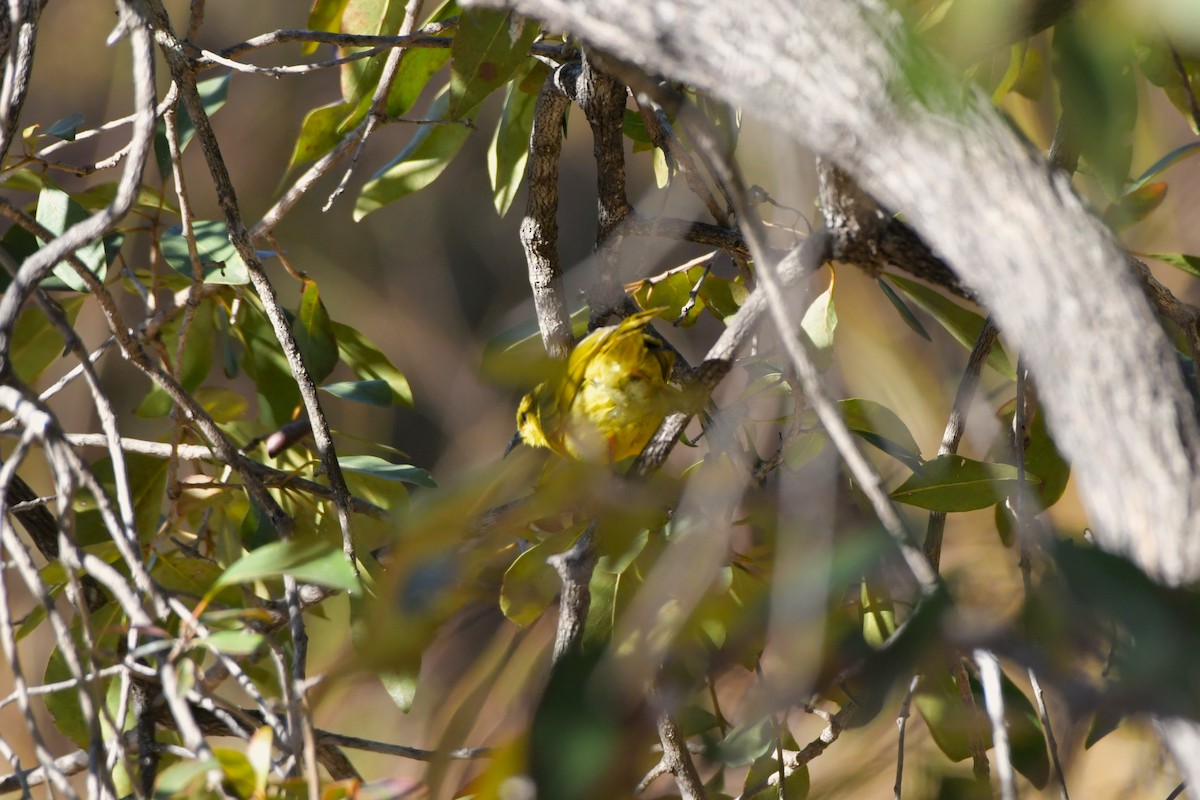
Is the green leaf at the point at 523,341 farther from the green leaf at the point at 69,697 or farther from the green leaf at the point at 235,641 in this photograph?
the green leaf at the point at 69,697

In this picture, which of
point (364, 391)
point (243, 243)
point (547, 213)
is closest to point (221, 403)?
point (364, 391)

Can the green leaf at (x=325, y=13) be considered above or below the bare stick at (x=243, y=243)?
above

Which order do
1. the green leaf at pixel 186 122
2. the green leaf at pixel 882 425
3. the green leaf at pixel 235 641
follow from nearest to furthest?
the green leaf at pixel 235 641, the green leaf at pixel 882 425, the green leaf at pixel 186 122

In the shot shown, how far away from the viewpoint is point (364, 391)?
1239mm

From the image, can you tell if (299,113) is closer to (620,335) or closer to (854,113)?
(620,335)

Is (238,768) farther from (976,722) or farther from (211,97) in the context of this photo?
(211,97)

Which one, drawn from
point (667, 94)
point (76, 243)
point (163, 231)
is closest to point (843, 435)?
point (667, 94)

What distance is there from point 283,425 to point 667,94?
3.12ft

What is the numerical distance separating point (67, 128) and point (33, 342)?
0.40 meters

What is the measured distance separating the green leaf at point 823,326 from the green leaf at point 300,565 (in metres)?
0.53

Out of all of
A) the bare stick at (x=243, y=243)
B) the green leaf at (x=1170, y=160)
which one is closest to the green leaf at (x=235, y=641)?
the bare stick at (x=243, y=243)

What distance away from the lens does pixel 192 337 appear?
1.38m

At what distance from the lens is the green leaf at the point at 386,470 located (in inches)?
43.9

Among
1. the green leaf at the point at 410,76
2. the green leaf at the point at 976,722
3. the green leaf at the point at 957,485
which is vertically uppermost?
the green leaf at the point at 410,76
